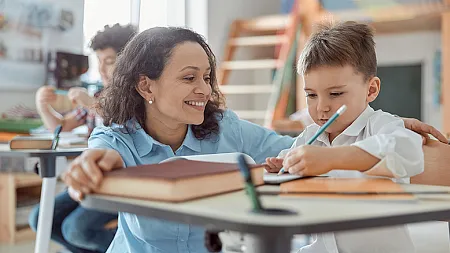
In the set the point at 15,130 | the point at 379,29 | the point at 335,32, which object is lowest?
the point at 15,130

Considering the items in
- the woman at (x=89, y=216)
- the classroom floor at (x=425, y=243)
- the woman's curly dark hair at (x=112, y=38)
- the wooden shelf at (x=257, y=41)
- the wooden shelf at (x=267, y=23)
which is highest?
the wooden shelf at (x=267, y=23)

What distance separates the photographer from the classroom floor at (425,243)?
3428 mm

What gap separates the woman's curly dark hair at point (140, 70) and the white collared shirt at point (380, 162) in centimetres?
36

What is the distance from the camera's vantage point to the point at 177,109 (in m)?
1.43

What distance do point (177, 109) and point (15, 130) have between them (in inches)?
92.4

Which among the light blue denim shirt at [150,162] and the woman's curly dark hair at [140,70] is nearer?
the light blue denim shirt at [150,162]

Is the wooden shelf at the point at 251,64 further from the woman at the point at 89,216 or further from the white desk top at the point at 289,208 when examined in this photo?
the white desk top at the point at 289,208

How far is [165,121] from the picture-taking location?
1461 mm

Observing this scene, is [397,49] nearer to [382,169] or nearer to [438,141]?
[438,141]

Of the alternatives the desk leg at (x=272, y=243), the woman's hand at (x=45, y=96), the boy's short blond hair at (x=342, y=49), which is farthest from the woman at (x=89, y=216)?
the desk leg at (x=272, y=243)

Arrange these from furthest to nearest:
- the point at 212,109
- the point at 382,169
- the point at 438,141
→ 1. the point at 212,109
2. the point at 438,141
3. the point at 382,169

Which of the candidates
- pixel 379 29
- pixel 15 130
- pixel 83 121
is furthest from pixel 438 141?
pixel 379 29

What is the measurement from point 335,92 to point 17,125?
104 inches

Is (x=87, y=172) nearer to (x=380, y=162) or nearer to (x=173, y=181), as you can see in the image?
(x=173, y=181)
